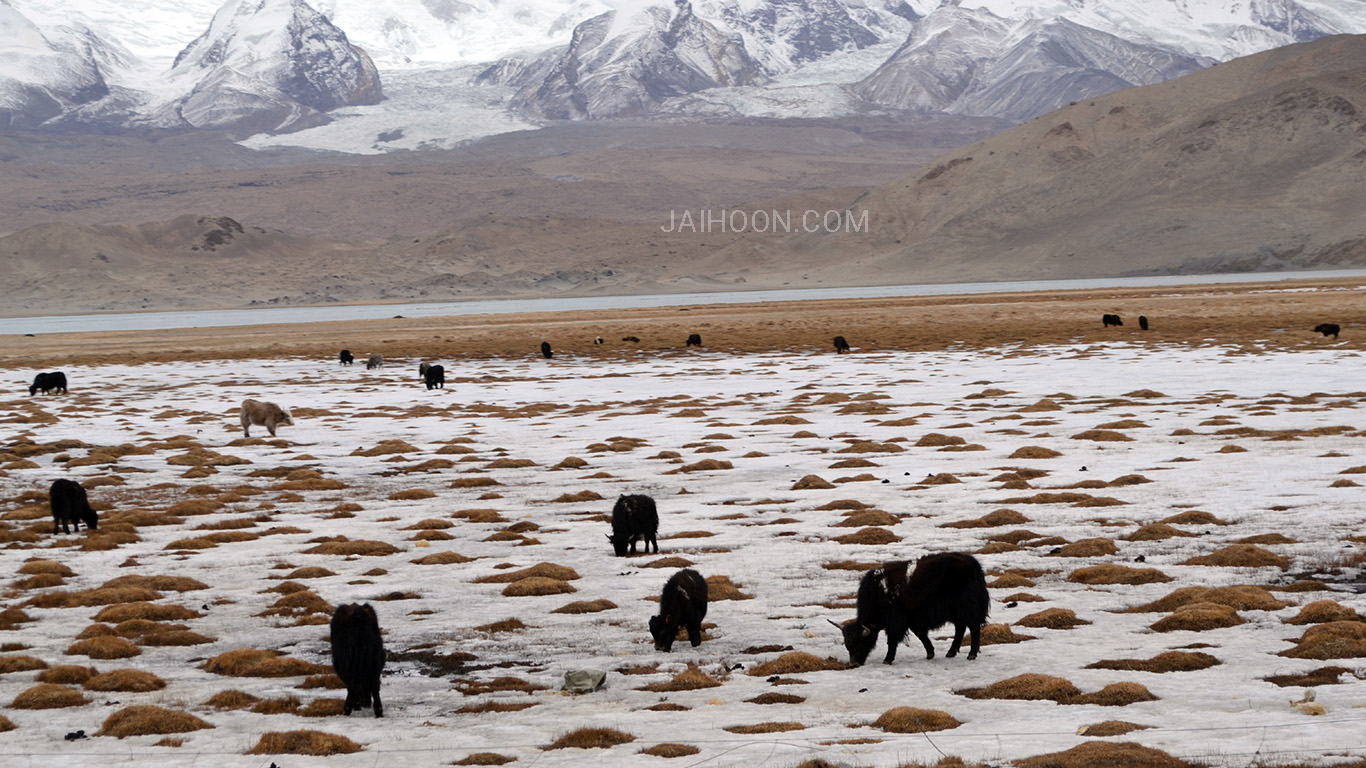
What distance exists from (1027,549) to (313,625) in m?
8.31

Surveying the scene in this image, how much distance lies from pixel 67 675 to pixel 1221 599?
10790 mm

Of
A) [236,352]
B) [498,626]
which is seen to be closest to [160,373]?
[236,352]

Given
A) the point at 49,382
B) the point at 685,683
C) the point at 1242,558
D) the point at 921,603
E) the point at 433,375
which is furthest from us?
the point at 49,382

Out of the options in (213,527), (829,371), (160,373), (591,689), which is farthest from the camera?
(160,373)

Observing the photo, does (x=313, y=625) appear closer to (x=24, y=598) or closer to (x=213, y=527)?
(x=24, y=598)

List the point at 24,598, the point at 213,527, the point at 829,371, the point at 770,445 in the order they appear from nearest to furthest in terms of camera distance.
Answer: the point at 24,598, the point at 213,527, the point at 770,445, the point at 829,371

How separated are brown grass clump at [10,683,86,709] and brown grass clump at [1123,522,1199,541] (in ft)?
38.6

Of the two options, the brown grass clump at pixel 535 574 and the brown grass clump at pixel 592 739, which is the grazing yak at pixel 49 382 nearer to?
the brown grass clump at pixel 535 574

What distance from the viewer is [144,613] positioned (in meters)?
14.4

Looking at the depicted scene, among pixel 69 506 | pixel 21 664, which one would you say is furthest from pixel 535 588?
pixel 69 506

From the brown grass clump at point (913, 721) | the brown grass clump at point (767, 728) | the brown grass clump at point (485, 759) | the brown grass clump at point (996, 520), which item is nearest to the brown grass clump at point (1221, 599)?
the brown grass clump at point (913, 721)

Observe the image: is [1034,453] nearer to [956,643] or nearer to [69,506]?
[956,643]

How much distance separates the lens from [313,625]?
14023 mm

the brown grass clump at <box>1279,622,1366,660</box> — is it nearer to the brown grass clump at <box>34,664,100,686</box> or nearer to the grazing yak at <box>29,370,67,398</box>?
the brown grass clump at <box>34,664,100,686</box>
